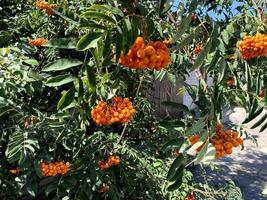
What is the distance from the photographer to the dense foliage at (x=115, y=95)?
1.06m

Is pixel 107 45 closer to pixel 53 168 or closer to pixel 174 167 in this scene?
pixel 174 167

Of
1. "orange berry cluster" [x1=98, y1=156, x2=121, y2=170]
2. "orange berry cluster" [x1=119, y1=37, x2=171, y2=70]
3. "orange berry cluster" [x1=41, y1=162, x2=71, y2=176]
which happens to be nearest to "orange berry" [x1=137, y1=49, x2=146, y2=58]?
"orange berry cluster" [x1=119, y1=37, x2=171, y2=70]

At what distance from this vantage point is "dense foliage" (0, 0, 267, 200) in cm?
106

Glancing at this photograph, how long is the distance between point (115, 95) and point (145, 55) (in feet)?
3.51

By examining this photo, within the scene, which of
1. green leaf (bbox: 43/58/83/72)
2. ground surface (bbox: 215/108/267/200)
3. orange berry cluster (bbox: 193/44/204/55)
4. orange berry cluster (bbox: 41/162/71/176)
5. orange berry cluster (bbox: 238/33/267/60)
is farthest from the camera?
ground surface (bbox: 215/108/267/200)

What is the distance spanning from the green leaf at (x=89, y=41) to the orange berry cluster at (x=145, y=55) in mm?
99

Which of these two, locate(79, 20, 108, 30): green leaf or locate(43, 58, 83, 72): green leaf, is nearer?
locate(79, 20, 108, 30): green leaf

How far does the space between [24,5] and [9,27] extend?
1.56 feet

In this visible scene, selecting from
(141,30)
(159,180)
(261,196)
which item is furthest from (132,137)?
(141,30)

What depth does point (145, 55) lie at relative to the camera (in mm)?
1026

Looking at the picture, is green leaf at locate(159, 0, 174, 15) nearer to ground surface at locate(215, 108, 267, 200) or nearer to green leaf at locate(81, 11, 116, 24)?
green leaf at locate(81, 11, 116, 24)

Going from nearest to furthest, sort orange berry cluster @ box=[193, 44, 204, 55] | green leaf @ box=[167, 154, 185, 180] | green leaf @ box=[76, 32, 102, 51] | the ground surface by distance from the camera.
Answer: green leaf @ box=[76, 32, 102, 51] → green leaf @ box=[167, 154, 185, 180] → orange berry cluster @ box=[193, 44, 204, 55] → the ground surface

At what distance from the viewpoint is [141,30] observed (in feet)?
3.53

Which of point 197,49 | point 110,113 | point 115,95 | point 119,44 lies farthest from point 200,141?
point 197,49
